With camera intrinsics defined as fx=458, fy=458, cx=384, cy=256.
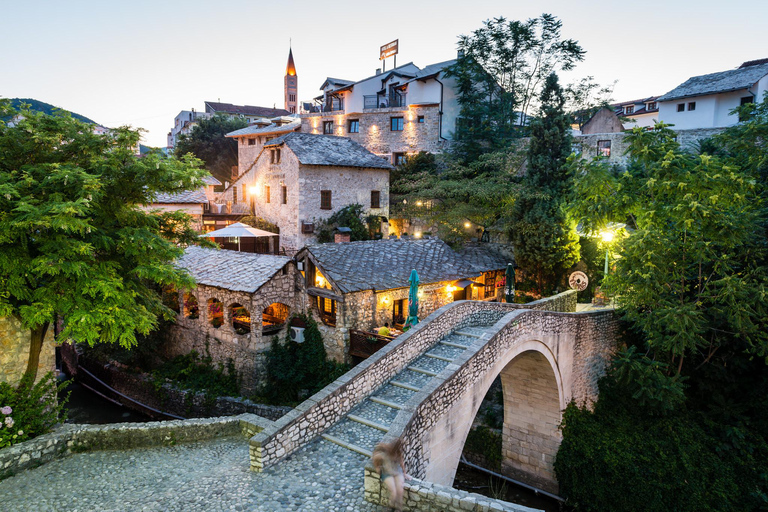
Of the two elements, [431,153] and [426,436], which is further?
[431,153]

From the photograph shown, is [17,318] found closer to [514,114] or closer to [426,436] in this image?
[426,436]

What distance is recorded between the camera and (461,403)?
942cm

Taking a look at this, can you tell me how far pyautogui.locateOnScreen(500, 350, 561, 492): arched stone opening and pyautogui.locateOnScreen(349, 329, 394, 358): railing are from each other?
421 cm

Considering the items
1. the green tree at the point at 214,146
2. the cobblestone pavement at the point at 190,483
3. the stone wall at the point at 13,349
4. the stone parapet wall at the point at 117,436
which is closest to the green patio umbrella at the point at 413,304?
the stone parapet wall at the point at 117,436

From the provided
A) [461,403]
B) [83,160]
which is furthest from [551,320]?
[83,160]

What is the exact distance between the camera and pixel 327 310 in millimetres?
15984

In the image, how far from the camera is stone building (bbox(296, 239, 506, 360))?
1469 cm

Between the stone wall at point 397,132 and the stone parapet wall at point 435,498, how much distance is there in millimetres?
27760

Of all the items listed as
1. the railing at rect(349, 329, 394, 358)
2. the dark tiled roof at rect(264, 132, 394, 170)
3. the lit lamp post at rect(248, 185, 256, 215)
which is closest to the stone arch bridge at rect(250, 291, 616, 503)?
the railing at rect(349, 329, 394, 358)

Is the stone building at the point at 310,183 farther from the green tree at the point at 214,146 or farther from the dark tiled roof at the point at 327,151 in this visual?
the green tree at the point at 214,146

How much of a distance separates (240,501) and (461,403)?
15.0ft

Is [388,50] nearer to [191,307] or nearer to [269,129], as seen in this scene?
[269,129]

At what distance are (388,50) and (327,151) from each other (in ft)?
67.3

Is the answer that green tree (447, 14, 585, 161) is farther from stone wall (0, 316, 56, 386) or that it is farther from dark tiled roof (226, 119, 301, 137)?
stone wall (0, 316, 56, 386)
